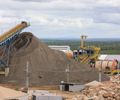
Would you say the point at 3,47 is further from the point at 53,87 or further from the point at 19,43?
the point at 53,87

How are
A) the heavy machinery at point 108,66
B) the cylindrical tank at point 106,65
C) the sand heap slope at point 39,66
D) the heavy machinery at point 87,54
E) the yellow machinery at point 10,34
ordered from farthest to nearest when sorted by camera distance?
the heavy machinery at point 87,54
the cylindrical tank at point 106,65
the heavy machinery at point 108,66
the yellow machinery at point 10,34
the sand heap slope at point 39,66

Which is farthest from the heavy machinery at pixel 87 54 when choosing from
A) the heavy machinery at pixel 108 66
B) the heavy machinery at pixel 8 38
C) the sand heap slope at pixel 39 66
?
the heavy machinery at pixel 8 38

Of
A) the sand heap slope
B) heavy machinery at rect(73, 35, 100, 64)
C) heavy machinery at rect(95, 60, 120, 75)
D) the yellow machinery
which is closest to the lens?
the sand heap slope

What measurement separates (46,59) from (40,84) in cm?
310

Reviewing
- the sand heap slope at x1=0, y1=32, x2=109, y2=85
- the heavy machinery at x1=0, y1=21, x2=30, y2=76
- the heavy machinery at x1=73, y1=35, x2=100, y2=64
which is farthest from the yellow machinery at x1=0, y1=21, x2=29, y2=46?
the heavy machinery at x1=73, y1=35, x2=100, y2=64

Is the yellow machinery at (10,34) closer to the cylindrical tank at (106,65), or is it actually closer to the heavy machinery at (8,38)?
the heavy machinery at (8,38)

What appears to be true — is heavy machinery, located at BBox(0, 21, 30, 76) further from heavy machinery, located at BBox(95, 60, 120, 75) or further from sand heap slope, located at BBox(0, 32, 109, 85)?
heavy machinery, located at BBox(95, 60, 120, 75)

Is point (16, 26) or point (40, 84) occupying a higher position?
point (16, 26)

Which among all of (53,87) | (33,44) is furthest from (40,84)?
(33,44)

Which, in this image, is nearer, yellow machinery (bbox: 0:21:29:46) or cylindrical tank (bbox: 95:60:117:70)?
yellow machinery (bbox: 0:21:29:46)

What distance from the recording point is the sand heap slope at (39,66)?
38.1m

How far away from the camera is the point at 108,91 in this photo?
28.5 metres

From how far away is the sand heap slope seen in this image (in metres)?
38.1

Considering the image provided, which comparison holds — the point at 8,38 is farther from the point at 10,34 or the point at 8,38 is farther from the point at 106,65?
the point at 106,65
